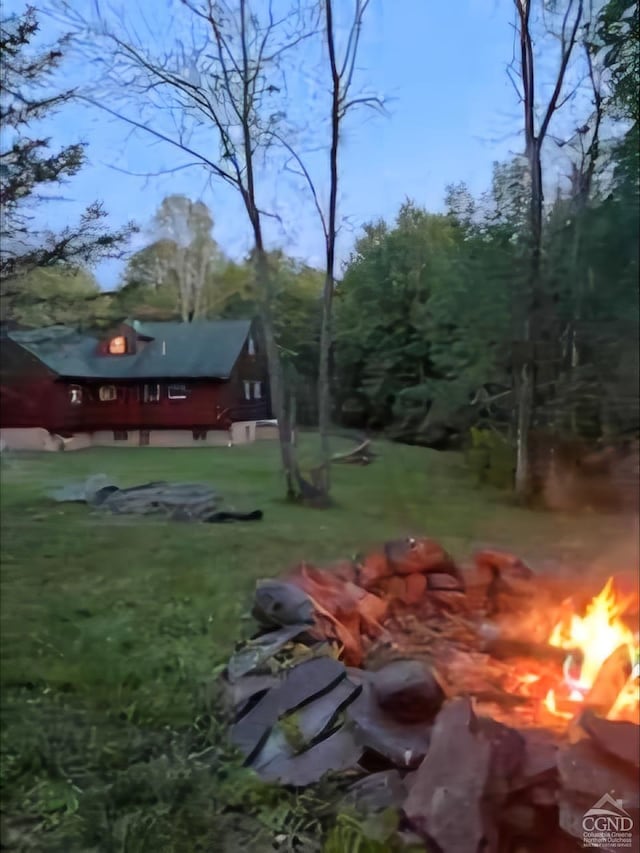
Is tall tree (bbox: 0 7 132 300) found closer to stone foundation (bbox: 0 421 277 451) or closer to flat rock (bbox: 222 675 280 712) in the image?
stone foundation (bbox: 0 421 277 451)

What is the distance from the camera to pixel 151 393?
1596mm

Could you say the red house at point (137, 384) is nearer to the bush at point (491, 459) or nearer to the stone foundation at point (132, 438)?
the stone foundation at point (132, 438)

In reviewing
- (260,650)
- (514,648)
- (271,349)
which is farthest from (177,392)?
(514,648)

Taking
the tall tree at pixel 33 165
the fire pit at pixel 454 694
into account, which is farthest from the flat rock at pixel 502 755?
the tall tree at pixel 33 165

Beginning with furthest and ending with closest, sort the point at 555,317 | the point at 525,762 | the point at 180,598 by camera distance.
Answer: the point at 180,598
the point at 555,317
the point at 525,762

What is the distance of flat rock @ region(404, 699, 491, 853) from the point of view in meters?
1.32

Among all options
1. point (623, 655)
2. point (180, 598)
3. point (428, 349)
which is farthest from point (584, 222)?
point (180, 598)

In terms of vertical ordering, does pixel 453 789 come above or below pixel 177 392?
below

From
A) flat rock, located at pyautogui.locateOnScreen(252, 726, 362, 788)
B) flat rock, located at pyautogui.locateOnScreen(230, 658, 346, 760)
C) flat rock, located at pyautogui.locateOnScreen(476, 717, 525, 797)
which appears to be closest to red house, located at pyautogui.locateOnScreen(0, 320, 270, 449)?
flat rock, located at pyautogui.locateOnScreen(230, 658, 346, 760)

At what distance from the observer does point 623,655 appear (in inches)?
Result: 58.0

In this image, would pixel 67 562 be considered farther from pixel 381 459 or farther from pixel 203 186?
pixel 203 186

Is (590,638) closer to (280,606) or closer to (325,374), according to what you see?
(280,606)

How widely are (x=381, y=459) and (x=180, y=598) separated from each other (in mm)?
496

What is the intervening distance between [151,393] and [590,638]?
1.00 meters
